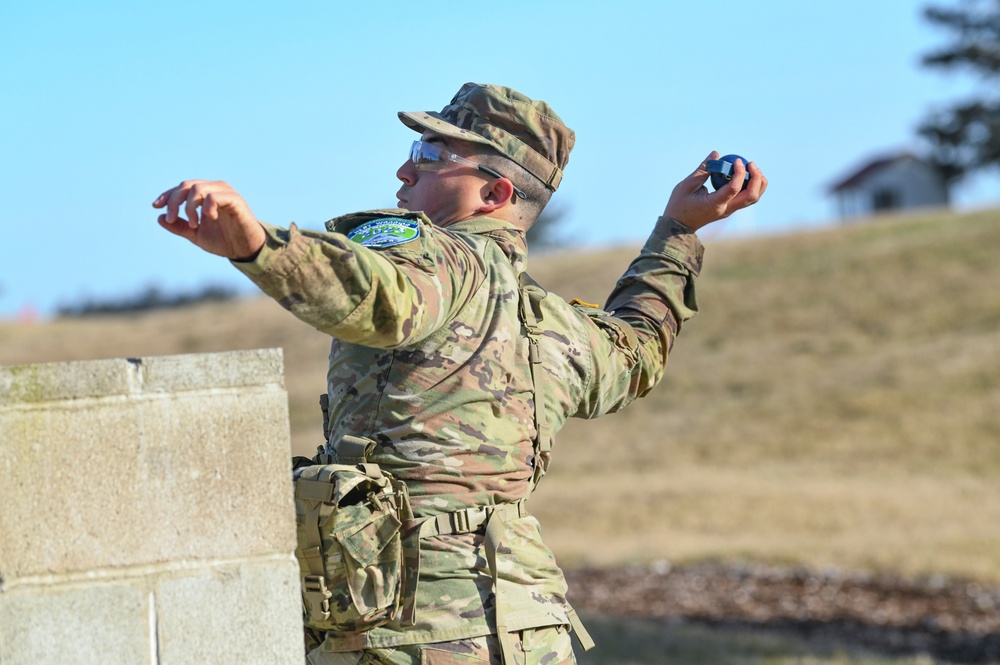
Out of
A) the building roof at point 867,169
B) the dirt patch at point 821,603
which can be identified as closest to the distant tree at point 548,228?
the building roof at point 867,169

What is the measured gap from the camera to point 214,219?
2287mm

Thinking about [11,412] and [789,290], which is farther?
[789,290]

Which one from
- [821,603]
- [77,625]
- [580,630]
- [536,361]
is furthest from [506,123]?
[821,603]

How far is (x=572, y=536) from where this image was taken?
51.3 feet

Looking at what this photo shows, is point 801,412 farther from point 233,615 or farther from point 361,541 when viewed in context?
point 233,615

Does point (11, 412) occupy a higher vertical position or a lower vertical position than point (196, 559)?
higher

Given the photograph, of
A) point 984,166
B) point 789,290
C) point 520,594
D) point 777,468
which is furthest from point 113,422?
point 984,166

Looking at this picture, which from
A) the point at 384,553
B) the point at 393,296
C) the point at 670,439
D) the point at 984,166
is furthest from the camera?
the point at 984,166

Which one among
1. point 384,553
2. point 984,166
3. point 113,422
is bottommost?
point 384,553

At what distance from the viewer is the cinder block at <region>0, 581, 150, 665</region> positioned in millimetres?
2408

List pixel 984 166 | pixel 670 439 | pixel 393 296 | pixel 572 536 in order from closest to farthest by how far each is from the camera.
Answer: pixel 393 296 → pixel 572 536 → pixel 670 439 → pixel 984 166

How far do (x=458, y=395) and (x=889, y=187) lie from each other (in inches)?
2306

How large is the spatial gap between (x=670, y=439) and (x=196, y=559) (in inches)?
798

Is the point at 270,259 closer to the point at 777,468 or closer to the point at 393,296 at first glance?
the point at 393,296
